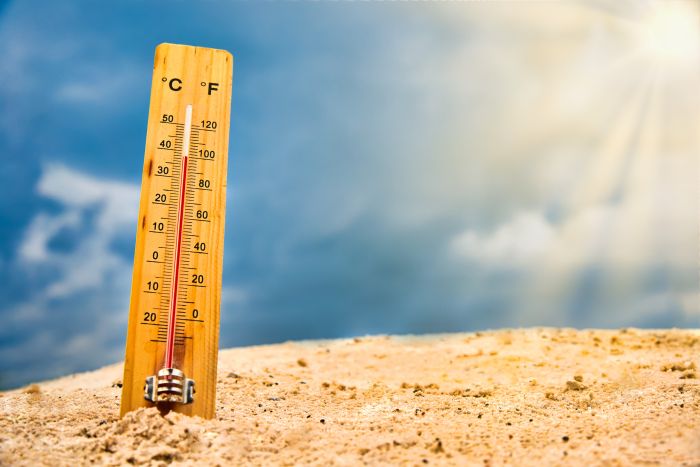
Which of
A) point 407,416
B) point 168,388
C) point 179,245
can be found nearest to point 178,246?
point 179,245

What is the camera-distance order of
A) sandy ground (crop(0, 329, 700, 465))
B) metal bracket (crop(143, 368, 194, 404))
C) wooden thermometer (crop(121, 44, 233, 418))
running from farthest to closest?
wooden thermometer (crop(121, 44, 233, 418)) → metal bracket (crop(143, 368, 194, 404)) → sandy ground (crop(0, 329, 700, 465))

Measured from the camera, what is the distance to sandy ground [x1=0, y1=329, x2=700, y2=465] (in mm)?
4551

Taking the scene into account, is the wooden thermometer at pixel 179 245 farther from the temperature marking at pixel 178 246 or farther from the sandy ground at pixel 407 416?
the sandy ground at pixel 407 416

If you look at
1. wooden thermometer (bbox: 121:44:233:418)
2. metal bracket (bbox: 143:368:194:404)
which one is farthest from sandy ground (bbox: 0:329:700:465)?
wooden thermometer (bbox: 121:44:233:418)

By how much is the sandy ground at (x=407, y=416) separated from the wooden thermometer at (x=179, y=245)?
318 mm

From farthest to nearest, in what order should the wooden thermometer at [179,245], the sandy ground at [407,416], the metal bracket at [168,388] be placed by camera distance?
the wooden thermometer at [179,245]
the metal bracket at [168,388]
the sandy ground at [407,416]

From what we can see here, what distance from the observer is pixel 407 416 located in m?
5.53

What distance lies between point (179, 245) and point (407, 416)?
2.39 metres

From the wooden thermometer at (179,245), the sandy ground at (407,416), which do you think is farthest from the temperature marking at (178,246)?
the sandy ground at (407,416)

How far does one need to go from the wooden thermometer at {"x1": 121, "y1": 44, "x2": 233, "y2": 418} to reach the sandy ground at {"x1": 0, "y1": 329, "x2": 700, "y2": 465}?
32 cm

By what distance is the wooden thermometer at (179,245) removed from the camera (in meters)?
5.27

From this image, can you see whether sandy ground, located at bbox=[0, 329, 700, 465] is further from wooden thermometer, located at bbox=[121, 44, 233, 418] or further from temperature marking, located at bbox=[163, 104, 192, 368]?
temperature marking, located at bbox=[163, 104, 192, 368]

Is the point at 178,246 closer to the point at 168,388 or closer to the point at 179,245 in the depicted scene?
the point at 179,245

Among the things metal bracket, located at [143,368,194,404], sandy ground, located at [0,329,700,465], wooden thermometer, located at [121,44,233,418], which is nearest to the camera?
sandy ground, located at [0,329,700,465]
